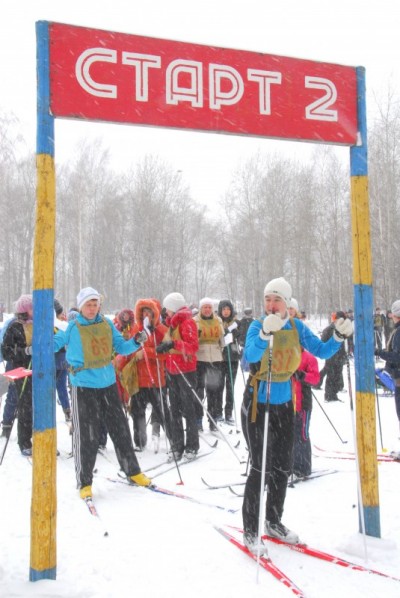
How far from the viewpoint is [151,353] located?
6.54 meters

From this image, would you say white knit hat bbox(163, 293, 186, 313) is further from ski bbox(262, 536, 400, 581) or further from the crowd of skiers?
ski bbox(262, 536, 400, 581)

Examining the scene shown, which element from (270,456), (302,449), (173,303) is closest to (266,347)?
(270,456)

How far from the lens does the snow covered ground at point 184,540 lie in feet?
9.91

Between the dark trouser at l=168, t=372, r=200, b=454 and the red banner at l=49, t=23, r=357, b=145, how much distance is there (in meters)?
3.41

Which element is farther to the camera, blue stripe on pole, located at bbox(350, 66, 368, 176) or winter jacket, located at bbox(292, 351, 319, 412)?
winter jacket, located at bbox(292, 351, 319, 412)

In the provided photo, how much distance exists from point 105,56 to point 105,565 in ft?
10.5

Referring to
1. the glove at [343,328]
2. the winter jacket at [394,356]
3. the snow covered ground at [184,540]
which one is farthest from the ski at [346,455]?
the glove at [343,328]

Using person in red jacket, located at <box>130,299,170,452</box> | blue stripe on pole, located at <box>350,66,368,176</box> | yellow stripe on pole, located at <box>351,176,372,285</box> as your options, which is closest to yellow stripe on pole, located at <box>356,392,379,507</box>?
yellow stripe on pole, located at <box>351,176,372,285</box>

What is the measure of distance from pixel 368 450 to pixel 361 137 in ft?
7.46

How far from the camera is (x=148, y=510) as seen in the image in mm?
4285

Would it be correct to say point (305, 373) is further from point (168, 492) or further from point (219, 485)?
point (168, 492)

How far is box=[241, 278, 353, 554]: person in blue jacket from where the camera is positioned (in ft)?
11.5

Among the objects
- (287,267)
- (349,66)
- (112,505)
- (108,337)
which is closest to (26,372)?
(108,337)

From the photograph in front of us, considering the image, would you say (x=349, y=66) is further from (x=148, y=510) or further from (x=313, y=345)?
(x=148, y=510)
